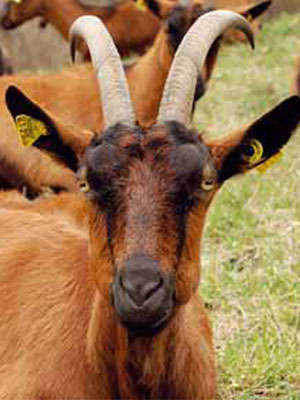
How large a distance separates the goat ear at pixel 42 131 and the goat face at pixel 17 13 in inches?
360

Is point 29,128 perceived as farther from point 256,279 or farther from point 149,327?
point 256,279

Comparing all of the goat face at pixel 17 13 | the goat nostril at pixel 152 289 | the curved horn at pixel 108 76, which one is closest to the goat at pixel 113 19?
the goat face at pixel 17 13

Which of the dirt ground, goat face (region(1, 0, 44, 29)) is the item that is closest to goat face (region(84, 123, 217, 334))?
goat face (region(1, 0, 44, 29))

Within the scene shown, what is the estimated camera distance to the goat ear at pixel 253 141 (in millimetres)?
3934

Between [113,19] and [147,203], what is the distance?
11.3 m

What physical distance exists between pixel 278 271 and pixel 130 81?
10.5 feet

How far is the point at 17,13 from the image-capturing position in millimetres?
12875

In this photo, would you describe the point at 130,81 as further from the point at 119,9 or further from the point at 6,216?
the point at 119,9

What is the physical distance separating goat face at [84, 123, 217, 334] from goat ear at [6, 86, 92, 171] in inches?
10.6

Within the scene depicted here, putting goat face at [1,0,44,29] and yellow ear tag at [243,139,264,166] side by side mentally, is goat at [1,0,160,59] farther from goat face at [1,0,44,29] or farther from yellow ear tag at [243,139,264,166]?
yellow ear tag at [243,139,264,166]

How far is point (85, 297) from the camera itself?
4.32m

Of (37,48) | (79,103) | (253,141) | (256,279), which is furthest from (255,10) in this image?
(37,48)

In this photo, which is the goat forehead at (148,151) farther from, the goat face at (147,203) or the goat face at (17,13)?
the goat face at (17,13)

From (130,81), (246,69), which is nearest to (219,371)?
A: (130,81)
